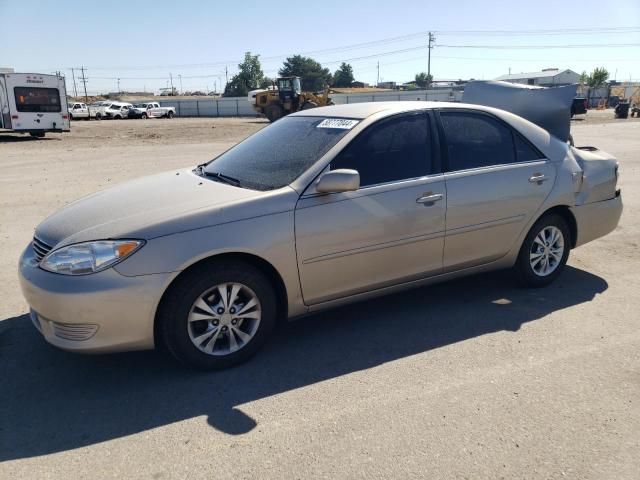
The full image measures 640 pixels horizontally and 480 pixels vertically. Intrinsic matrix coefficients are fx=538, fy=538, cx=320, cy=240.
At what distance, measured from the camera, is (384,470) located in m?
2.55

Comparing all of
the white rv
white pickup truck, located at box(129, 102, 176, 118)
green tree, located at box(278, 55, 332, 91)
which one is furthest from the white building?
the white rv

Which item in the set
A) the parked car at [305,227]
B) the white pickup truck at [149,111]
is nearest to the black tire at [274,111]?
the white pickup truck at [149,111]

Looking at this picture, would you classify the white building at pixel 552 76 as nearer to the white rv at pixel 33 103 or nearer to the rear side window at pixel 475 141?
the white rv at pixel 33 103

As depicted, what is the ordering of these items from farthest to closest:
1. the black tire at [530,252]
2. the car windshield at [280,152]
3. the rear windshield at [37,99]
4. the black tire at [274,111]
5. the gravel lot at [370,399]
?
the black tire at [274,111] → the rear windshield at [37,99] → the black tire at [530,252] → the car windshield at [280,152] → the gravel lot at [370,399]

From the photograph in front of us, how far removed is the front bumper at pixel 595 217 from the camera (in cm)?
490

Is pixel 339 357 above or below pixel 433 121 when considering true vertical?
below

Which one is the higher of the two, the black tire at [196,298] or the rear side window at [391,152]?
the rear side window at [391,152]

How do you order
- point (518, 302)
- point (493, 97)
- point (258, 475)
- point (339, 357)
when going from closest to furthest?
point (258, 475)
point (339, 357)
point (518, 302)
point (493, 97)

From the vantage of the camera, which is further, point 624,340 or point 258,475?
point 624,340

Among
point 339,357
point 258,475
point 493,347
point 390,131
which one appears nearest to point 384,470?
point 258,475

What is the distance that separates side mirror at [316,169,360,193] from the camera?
352 centimetres

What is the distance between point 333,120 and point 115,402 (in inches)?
98.9

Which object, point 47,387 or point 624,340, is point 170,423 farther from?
A: point 624,340

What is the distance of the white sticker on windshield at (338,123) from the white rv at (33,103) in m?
24.3
